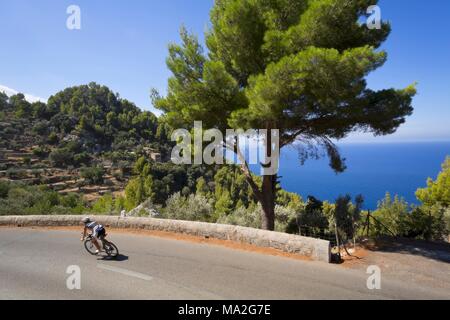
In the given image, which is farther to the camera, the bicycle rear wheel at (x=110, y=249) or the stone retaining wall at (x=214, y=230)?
the bicycle rear wheel at (x=110, y=249)

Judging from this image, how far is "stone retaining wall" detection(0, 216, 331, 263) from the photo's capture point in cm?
696

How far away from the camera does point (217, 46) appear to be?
9.66 meters

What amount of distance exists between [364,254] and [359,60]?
5141mm

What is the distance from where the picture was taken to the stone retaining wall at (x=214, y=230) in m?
6.96

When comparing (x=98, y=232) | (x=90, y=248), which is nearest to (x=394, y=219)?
(x=98, y=232)

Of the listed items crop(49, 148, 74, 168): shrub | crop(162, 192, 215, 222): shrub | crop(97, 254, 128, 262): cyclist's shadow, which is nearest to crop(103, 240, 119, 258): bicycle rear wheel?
crop(97, 254, 128, 262): cyclist's shadow

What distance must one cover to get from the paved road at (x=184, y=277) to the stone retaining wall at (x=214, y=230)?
52cm

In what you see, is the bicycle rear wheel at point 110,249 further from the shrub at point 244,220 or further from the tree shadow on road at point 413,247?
the tree shadow on road at point 413,247

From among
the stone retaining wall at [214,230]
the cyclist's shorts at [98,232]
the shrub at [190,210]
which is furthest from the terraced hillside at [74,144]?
the cyclist's shorts at [98,232]

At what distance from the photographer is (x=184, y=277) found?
231 inches

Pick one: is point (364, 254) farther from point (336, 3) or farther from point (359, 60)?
point (336, 3)

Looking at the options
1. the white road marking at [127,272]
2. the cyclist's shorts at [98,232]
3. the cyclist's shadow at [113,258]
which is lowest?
the cyclist's shadow at [113,258]

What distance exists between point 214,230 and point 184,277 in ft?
10.2
